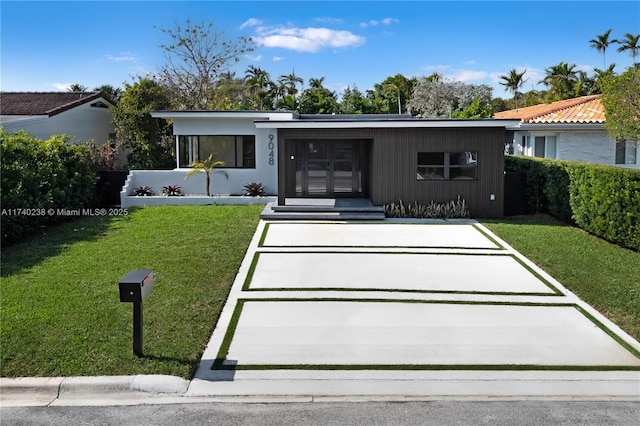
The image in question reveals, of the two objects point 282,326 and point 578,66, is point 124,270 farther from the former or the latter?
point 578,66

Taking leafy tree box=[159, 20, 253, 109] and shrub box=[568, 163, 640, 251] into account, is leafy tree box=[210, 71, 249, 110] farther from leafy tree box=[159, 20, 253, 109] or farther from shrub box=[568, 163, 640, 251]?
shrub box=[568, 163, 640, 251]

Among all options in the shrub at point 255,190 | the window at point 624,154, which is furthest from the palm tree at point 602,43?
the shrub at point 255,190

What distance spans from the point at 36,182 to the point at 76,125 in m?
10.9

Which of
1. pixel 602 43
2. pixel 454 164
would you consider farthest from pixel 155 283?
pixel 602 43

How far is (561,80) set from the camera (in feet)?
148

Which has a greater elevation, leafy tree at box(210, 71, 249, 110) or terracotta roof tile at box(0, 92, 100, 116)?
leafy tree at box(210, 71, 249, 110)

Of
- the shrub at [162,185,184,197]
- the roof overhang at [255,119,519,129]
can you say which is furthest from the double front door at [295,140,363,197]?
the shrub at [162,185,184,197]

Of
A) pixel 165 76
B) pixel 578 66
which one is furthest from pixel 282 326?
pixel 578 66

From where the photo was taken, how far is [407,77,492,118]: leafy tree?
137 ft

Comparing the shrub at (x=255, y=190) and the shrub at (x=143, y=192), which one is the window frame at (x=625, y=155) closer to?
the shrub at (x=255, y=190)

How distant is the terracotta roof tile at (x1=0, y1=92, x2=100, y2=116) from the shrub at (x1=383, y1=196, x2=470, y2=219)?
13.8 m

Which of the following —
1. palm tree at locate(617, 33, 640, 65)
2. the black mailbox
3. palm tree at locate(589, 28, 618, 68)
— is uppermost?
palm tree at locate(589, 28, 618, 68)

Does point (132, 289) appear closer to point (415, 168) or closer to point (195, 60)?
point (415, 168)

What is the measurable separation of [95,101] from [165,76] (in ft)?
30.5
